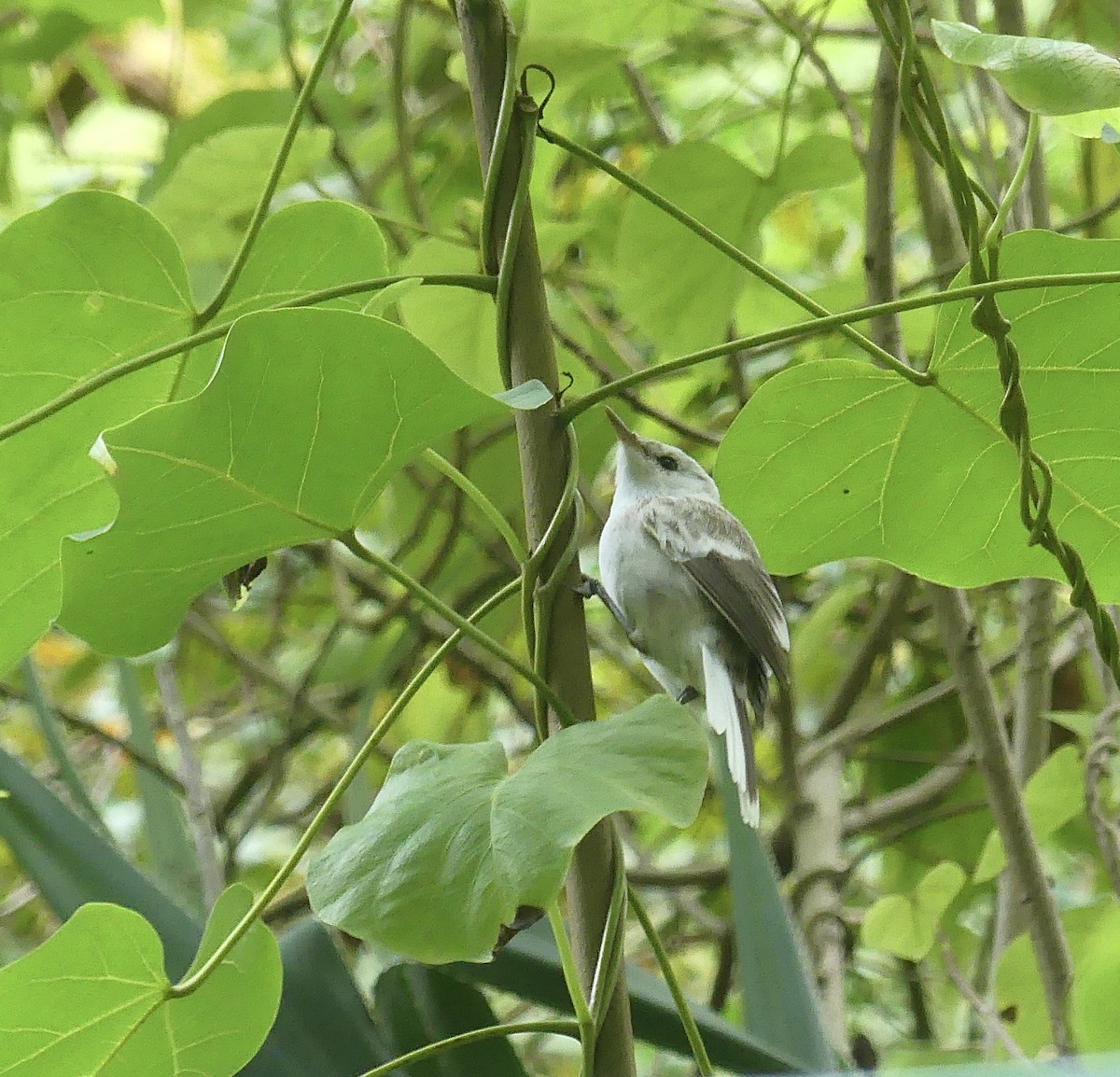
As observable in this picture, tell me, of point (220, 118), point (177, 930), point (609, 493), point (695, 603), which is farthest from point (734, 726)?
point (609, 493)

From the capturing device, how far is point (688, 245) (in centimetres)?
136

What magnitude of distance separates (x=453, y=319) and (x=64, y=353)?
506 mm

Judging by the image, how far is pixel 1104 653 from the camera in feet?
2.46

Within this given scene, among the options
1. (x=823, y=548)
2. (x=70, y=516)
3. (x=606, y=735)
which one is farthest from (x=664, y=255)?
(x=606, y=735)

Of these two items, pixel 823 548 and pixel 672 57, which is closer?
pixel 823 548

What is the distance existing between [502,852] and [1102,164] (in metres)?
1.67

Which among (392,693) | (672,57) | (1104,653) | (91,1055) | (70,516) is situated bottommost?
(392,693)

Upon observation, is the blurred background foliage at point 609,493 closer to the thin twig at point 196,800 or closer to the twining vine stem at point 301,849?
the thin twig at point 196,800

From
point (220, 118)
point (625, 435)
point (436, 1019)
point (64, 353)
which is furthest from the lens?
point (220, 118)

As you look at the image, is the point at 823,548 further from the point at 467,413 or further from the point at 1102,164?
the point at 1102,164

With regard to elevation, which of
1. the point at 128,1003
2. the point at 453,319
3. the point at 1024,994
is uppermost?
the point at 453,319

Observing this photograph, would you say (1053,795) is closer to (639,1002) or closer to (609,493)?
(639,1002)

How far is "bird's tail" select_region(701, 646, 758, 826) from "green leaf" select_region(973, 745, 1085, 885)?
12.2 inches

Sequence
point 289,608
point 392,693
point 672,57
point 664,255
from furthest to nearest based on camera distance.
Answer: point 289,608 < point 392,693 < point 672,57 < point 664,255
